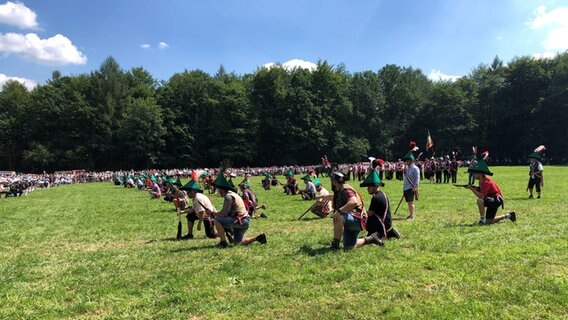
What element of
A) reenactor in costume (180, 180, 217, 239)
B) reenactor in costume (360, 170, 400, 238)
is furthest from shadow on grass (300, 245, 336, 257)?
reenactor in costume (180, 180, 217, 239)

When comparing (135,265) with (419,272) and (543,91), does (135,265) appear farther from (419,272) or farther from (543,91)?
(543,91)

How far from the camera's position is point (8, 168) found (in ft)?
244

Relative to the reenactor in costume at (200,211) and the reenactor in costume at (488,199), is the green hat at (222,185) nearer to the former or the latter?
the reenactor in costume at (200,211)

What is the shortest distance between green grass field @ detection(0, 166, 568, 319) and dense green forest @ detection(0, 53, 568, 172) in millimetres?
60601

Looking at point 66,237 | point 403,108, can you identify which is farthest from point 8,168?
point 66,237

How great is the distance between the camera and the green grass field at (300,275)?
591 cm

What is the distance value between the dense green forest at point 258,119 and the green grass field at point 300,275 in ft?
199

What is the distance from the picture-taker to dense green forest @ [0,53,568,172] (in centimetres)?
7075

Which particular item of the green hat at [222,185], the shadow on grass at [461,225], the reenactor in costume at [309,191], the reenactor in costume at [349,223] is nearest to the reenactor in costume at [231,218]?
the green hat at [222,185]

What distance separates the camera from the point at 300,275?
7.41m

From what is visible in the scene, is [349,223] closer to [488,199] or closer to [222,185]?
[222,185]

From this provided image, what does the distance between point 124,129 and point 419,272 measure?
68030 mm

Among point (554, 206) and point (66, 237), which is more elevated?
point (554, 206)

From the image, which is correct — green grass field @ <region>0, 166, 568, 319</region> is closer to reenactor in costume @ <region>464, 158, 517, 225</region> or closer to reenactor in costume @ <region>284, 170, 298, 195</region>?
reenactor in costume @ <region>464, 158, 517, 225</region>
